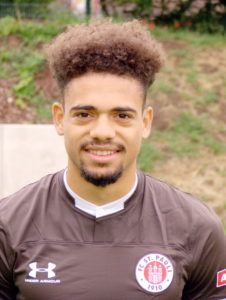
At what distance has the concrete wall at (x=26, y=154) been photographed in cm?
580

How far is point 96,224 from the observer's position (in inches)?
101

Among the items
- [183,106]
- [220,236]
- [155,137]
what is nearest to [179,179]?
[155,137]

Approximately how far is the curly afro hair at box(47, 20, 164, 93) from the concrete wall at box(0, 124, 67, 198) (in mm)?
3138

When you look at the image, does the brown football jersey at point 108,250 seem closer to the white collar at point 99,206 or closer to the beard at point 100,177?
the white collar at point 99,206

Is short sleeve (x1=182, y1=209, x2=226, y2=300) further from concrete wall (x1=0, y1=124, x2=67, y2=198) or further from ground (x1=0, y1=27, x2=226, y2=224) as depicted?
ground (x1=0, y1=27, x2=226, y2=224)

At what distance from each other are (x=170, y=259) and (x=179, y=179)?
4.58 meters

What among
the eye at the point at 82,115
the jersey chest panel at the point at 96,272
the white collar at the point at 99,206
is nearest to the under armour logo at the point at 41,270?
the jersey chest panel at the point at 96,272

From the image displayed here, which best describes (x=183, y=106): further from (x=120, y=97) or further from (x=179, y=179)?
(x=120, y=97)

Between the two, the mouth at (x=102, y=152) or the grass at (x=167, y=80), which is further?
the grass at (x=167, y=80)

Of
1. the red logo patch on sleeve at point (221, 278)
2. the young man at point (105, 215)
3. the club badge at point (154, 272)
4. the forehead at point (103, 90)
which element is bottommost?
the red logo patch on sleeve at point (221, 278)

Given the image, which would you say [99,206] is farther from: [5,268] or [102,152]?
[5,268]

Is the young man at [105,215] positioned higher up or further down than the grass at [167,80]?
further down

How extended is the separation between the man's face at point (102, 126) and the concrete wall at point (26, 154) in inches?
131

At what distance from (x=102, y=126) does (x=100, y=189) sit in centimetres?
31
